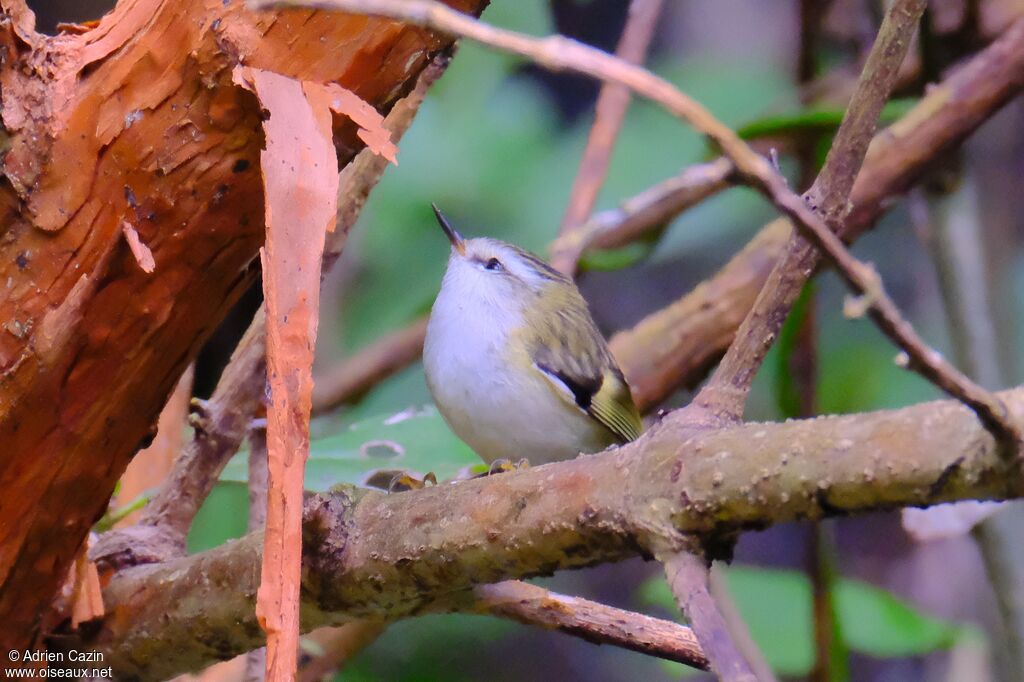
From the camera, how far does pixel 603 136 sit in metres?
2.44

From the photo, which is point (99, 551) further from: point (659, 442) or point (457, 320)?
point (659, 442)

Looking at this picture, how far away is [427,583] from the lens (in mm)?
1021

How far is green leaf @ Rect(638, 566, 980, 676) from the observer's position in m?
2.46

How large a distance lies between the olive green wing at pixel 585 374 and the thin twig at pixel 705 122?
3.63ft

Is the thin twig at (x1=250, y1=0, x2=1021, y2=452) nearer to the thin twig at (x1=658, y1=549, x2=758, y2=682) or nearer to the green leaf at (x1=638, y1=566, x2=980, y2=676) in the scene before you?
the thin twig at (x1=658, y1=549, x2=758, y2=682)

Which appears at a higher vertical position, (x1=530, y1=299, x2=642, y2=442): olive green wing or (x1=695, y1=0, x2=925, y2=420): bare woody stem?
(x1=530, y1=299, x2=642, y2=442): olive green wing

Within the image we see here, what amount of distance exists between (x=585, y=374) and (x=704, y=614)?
1012mm

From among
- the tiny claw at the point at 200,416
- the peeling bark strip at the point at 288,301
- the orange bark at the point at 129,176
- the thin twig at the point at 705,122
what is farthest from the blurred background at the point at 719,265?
the thin twig at the point at 705,122

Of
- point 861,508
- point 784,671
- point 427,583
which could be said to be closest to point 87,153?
point 427,583

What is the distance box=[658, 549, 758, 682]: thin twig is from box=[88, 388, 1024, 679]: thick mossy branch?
0.08 feet

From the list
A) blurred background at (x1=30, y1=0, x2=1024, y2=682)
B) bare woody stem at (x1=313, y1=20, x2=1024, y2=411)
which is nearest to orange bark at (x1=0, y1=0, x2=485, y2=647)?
blurred background at (x1=30, y1=0, x2=1024, y2=682)

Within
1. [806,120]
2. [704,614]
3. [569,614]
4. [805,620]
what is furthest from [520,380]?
[805,620]

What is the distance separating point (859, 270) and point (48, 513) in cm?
97

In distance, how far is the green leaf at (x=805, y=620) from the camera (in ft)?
8.06
